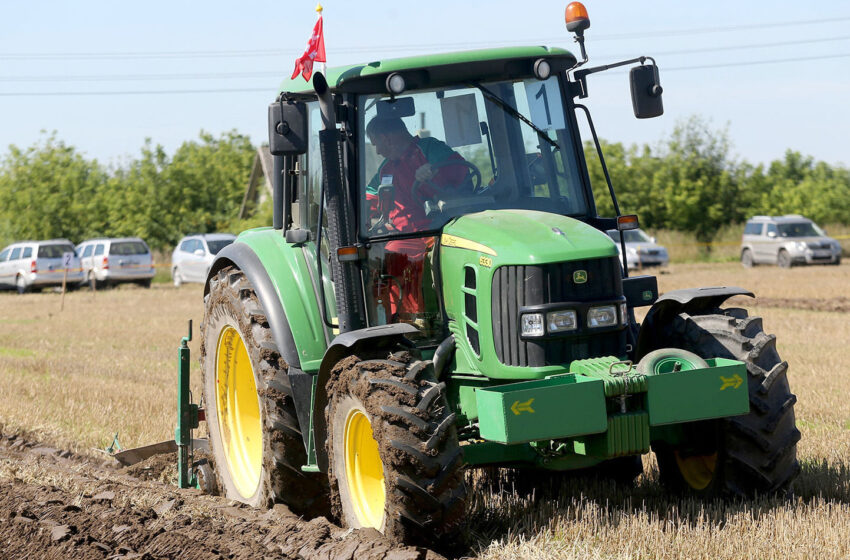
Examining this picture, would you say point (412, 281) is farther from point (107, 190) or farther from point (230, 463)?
point (107, 190)

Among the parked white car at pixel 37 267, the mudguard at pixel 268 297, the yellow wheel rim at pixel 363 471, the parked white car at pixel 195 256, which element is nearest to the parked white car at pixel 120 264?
the parked white car at pixel 37 267

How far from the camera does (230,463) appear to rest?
7414 millimetres

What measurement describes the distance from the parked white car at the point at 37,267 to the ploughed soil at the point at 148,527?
87.3ft

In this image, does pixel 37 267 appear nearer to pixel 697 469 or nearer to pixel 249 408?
pixel 249 408

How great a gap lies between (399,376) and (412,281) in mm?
934

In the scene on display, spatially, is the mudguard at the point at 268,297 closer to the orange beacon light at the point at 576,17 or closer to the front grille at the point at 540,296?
the front grille at the point at 540,296

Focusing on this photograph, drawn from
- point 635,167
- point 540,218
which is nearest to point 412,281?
point 540,218

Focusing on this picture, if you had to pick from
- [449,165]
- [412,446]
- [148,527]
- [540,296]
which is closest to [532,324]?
[540,296]

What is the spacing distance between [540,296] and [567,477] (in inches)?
78.3

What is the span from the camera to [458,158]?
615 centimetres

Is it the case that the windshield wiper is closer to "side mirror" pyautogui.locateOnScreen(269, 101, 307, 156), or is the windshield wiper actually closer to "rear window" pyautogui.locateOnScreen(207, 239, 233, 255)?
"side mirror" pyautogui.locateOnScreen(269, 101, 307, 156)

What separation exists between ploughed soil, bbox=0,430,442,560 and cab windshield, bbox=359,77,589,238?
5.55 feet

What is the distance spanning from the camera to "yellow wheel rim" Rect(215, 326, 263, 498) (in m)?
7.30

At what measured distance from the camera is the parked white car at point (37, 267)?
108 ft
